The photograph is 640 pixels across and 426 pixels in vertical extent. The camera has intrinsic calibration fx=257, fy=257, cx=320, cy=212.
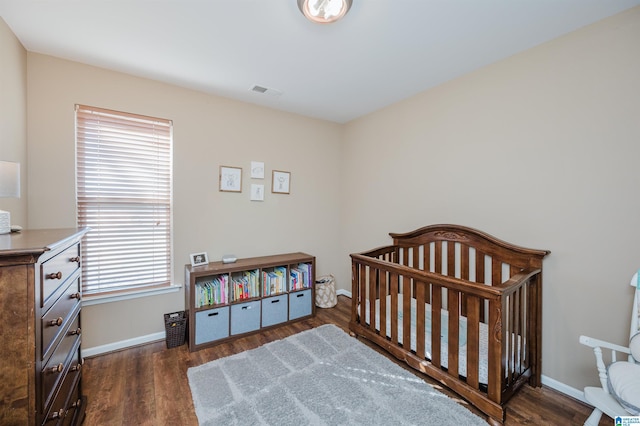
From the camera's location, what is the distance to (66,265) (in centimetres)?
128

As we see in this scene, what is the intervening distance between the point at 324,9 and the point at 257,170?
1849mm

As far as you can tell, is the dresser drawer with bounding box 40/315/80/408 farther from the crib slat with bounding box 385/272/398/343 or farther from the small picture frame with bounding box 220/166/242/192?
the crib slat with bounding box 385/272/398/343

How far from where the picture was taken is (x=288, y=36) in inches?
71.6

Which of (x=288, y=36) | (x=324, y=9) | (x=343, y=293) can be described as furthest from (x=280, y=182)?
(x=324, y=9)

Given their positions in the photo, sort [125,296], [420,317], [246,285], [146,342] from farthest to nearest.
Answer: [246,285] → [146,342] → [125,296] → [420,317]

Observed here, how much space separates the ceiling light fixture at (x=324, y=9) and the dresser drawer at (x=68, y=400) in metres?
2.28

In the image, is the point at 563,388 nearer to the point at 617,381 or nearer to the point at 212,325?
the point at 617,381

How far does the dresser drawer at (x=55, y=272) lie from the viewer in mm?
1016

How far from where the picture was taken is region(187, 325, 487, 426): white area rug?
1.57 m

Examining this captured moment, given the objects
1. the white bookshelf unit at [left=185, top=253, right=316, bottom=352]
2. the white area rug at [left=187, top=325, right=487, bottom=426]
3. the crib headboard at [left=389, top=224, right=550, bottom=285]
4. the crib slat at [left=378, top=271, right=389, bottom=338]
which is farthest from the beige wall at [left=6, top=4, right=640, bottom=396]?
the white area rug at [left=187, top=325, right=487, bottom=426]

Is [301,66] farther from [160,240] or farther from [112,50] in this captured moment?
[160,240]

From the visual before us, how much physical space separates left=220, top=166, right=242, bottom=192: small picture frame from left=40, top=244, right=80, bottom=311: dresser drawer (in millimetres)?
1539

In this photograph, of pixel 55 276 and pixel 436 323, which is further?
pixel 436 323

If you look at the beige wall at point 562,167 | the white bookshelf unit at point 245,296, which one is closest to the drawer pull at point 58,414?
the white bookshelf unit at point 245,296
